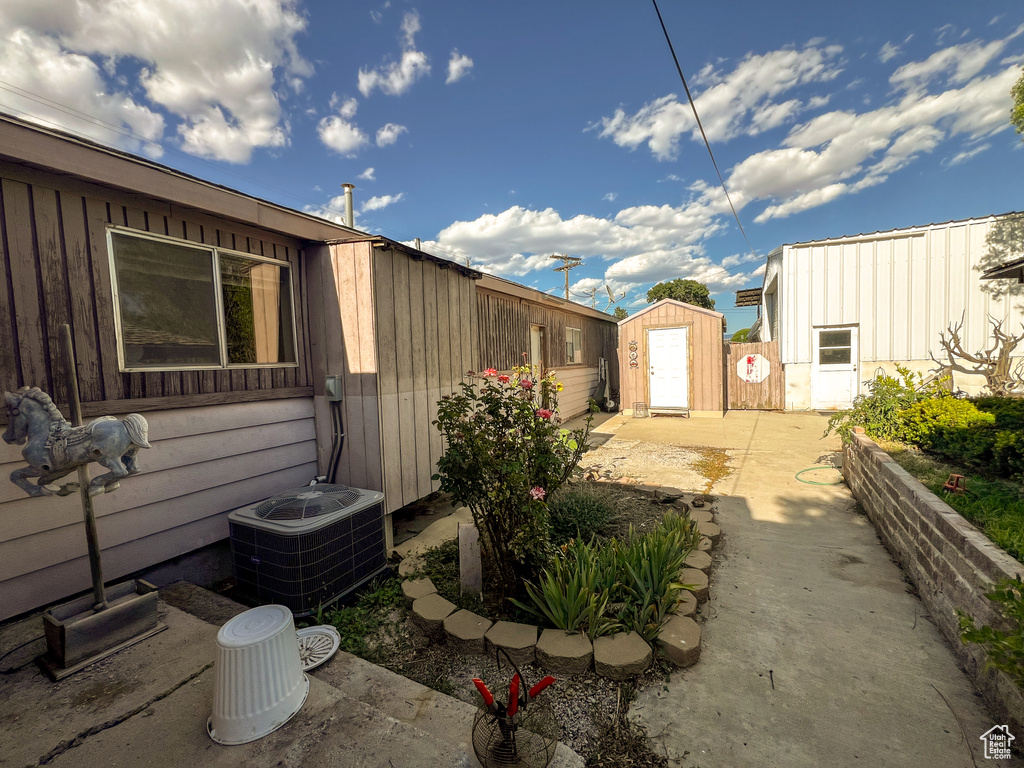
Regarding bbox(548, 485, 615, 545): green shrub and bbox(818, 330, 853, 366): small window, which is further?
bbox(818, 330, 853, 366): small window

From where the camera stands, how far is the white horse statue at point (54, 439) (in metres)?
1.80

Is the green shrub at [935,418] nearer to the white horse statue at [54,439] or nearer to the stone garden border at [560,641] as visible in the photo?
the stone garden border at [560,641]

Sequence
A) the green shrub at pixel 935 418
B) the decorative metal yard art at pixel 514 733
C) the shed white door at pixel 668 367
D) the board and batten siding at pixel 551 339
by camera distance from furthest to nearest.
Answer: the shed white door at pixel 668 367 → the board and batten siding at pixel 551 339 → the green shrub at pixel 935 418 → the decorative metal yard art at pixel 514 733

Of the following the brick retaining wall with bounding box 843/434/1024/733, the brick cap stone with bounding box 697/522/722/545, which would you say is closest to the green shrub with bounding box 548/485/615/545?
the brick cap stone with bounding box 697/522/722/545

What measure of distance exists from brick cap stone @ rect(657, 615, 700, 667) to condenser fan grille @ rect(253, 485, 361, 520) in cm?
203

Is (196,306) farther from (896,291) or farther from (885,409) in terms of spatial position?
(896,291)

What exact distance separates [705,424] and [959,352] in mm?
5091

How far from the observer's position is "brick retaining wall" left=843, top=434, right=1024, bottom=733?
182 centimetres

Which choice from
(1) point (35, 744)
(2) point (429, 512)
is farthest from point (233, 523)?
(2) point (429, 512)

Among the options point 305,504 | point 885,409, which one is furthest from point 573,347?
point 305,504

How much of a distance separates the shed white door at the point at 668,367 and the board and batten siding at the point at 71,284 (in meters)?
9.23

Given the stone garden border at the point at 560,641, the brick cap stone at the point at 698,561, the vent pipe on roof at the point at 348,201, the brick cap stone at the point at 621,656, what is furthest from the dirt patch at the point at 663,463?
the vent pipe on roof at the point at 348,201

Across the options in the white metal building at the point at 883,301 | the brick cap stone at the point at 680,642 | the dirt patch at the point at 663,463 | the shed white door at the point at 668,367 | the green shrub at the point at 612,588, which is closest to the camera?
the brick cap stone at the point at 680,642

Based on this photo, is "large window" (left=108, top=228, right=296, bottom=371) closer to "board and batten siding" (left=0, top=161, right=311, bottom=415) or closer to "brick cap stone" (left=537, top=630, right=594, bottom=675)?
"board and batten siding" (left=0, top=161, right=311, bottom=415)
